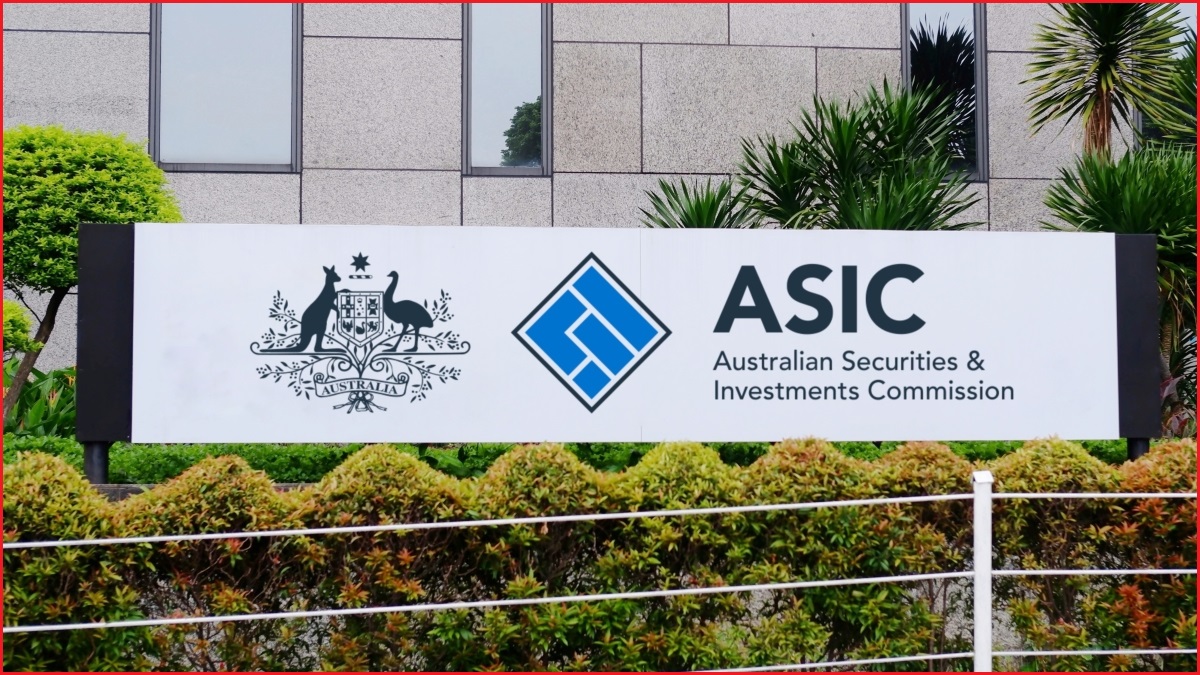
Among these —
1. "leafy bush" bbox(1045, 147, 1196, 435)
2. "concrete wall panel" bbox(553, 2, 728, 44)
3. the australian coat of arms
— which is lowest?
the australian coat of arms

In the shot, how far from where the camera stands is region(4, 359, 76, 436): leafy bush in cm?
832

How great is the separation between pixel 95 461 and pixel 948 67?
955 centimetres

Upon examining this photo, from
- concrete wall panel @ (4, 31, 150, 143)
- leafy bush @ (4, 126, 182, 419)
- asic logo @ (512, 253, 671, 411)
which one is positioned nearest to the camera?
asic logo @ (512, 253, 671, 411)

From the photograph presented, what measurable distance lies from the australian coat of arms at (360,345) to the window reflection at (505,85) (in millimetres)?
4796

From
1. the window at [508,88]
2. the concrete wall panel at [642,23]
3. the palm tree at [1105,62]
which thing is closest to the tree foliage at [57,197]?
the window at [508,88]

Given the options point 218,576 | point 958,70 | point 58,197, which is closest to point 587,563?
point 218,576

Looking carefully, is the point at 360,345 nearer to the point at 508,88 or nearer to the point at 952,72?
the point at 508,88

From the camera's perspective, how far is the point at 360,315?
Answer: 5.95m

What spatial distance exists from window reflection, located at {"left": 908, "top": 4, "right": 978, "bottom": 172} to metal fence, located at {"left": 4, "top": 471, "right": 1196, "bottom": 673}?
7.45 meters

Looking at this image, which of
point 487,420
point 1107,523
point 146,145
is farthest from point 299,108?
point 1107,523

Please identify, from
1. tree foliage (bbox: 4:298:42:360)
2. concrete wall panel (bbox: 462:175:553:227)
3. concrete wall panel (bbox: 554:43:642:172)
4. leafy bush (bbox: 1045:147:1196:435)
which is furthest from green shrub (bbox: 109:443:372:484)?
leafy bush (bbox: 1045:147:1196:435)

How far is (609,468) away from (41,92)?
7.65m

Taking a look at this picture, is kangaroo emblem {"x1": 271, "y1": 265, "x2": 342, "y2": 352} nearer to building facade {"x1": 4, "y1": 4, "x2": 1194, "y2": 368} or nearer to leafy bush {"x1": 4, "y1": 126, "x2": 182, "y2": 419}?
leafy bush {"x1": 4, "y1": 126, "x2": 182, "y2": 419}

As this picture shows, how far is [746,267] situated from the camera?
20.1ft
